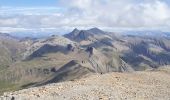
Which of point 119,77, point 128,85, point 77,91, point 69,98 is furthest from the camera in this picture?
point 119,77

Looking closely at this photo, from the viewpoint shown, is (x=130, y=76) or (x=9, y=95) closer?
(x=9, y=95)

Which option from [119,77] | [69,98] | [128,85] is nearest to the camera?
[69,98]

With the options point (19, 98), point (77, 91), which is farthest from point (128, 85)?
point (19, 98)

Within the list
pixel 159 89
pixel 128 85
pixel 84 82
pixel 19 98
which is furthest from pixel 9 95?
pixel 159 89

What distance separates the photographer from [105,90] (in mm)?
43438

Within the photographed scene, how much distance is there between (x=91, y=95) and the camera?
41375 millimetres

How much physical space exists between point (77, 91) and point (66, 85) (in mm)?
3913

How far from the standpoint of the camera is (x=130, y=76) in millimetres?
53344

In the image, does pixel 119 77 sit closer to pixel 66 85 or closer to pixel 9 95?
pixel 66 85

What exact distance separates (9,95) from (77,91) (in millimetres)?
7530

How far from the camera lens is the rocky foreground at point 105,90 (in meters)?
41.3

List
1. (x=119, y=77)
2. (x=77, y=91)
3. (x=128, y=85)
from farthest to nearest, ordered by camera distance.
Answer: (x=119, y=77) < (x=128, y=85) < (x=77, y=91)

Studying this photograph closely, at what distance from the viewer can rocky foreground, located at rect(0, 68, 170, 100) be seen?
41269 millimetres

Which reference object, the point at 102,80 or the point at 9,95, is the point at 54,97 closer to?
the point at 9,95
